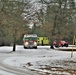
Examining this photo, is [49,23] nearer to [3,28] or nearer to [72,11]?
[72,11]

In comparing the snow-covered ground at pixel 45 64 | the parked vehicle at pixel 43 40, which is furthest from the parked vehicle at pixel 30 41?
the snow-covered ground at pixel 45 64

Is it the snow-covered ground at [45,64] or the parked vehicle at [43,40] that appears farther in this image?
the parked vehicle at [43,40]

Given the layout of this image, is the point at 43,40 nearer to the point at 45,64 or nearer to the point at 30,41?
the point at 30,41

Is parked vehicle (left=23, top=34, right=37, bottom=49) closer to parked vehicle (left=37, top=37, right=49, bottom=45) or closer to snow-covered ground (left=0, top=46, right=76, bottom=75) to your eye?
parked vehicle (left=37, top=37, right=49, bottom=45)

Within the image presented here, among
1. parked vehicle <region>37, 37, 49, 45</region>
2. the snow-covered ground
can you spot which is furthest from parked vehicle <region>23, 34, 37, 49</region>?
the snow-covered ground

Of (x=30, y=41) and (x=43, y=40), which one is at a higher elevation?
(x=30, y=41)

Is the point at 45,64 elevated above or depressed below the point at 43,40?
above

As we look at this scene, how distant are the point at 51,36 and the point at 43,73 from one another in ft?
112

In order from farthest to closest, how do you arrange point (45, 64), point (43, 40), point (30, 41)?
point (43, 40) → point (30, 41) → point (45, 64)

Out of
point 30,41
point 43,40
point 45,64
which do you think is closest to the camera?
point 45,64

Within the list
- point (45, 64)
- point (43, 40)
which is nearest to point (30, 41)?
point (43, 40)

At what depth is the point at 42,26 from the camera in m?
49.1

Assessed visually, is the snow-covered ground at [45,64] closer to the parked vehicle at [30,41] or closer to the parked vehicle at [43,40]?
the parked vehicle at [30,41]

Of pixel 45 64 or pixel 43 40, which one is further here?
pixel 43 40
